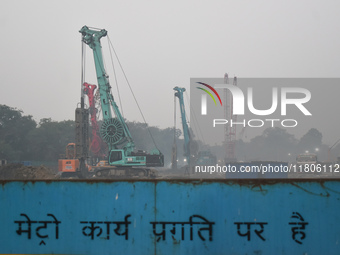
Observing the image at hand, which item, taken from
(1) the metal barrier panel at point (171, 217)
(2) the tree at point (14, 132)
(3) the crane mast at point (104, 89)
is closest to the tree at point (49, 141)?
(2) the tree at point (14, 132)

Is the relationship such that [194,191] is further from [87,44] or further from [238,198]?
[87,44]

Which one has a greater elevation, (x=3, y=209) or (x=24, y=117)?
(x=24, y=117)

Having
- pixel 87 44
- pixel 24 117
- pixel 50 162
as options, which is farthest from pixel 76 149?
pixel 24 117

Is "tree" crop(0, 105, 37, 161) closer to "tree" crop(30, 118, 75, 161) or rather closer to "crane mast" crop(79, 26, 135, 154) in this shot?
"tree" crop(30, 118, 75, 161)

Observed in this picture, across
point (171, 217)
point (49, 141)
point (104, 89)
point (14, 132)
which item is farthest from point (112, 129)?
point (14, 132)

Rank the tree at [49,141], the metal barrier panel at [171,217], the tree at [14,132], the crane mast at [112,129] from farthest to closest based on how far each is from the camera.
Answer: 1. the tree at [49,141]
2. the tree at [14,132]
3. the crane mast at [112,129]
4. the metal barrier panel at [171,217]

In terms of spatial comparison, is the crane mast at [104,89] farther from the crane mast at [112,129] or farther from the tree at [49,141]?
the tree at [49,141]

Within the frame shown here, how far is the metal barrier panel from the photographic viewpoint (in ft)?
20.7

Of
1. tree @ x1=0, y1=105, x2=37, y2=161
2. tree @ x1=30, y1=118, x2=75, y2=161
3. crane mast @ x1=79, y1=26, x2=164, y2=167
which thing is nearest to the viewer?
crane mast @ x1=79, y1=26, x2=164, y2=167

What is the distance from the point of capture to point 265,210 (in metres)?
6.34

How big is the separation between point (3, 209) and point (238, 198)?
3891 millimetres

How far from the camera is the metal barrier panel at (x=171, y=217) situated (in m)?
6.30

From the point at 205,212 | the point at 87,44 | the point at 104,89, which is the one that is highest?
the point at 87,44

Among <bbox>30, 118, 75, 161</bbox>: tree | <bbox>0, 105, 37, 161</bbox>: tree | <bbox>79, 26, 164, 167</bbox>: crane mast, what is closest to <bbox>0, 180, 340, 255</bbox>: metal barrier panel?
<bbox>79, 26, 164, 167</bbox>: crane mast
